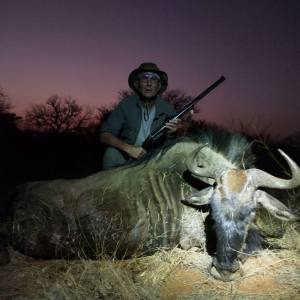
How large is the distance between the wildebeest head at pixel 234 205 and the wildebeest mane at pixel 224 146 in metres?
0.52

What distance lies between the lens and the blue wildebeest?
2789mm

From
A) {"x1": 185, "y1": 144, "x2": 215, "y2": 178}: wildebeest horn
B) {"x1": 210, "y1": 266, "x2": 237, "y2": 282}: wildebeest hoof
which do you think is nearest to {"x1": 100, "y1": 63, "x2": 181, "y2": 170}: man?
{"x1": 185, "y1": 144, "x2": 215, "y2": 178}: wildebeest horn

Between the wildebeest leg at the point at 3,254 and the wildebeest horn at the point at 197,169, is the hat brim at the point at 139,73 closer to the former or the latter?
the wildebeest horn at the point at 197,169

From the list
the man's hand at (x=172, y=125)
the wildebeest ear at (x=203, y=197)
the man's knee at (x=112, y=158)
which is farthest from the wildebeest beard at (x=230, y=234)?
the man's knee at (x=112, y=158)

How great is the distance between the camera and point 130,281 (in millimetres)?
2773

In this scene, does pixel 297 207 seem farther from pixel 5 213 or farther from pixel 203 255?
pixel 5 213

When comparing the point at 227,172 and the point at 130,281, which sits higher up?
the point at 227,172

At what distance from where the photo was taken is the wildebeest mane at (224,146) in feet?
11.9

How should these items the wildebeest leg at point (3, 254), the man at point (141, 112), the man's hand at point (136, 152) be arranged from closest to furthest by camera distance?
the wildebeest leg at point (3, 254) < the man's hand at point (136, 152) < the man at point (141, 112)

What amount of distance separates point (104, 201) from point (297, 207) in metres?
2.84

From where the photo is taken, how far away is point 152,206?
3.49 metres

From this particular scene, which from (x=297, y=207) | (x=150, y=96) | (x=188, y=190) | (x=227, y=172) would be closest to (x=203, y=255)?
(x=188, y=190)

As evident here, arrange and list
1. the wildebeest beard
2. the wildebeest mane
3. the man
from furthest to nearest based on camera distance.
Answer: the man → the wildebeest mane → the wildebeest beard

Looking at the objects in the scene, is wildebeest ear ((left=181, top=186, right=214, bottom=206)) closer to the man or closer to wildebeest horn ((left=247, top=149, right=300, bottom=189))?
wildebeest horn ((left=247, top=149, right=300, bottom=189))
